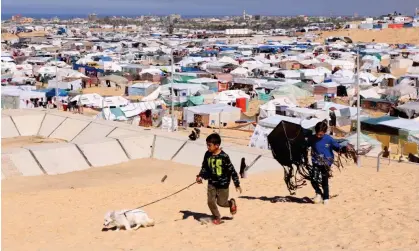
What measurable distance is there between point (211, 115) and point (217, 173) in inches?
655

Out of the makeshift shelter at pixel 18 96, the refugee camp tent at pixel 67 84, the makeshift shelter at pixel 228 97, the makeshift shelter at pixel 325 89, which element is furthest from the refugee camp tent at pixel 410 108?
the refugee camp tent at pixel 67 84

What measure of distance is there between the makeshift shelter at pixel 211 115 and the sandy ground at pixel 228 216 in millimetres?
10868

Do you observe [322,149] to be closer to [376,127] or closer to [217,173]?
[217,173]

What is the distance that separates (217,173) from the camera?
7113mm

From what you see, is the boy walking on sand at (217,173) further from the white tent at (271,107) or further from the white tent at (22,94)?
the white tent at (22,94)

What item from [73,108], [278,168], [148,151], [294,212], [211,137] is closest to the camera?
[211,137]

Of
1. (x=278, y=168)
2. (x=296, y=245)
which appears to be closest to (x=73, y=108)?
(x=278, y=168)

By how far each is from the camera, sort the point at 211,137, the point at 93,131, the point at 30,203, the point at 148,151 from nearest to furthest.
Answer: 1. the point at 211,137
2. the point at 30,203
3. the point at 148,151
4. the point at 93,131

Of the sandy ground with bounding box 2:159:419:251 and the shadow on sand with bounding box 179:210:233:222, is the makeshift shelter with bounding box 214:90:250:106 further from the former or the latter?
the shadow on sand with bounding box 179:210:233:222

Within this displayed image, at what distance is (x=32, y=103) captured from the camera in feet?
94.0

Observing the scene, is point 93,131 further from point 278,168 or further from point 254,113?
point 254,113

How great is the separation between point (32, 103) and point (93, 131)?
11.8 metres

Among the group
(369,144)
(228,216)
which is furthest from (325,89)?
(228,216)

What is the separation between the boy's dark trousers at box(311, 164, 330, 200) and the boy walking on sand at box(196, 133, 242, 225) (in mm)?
1574
